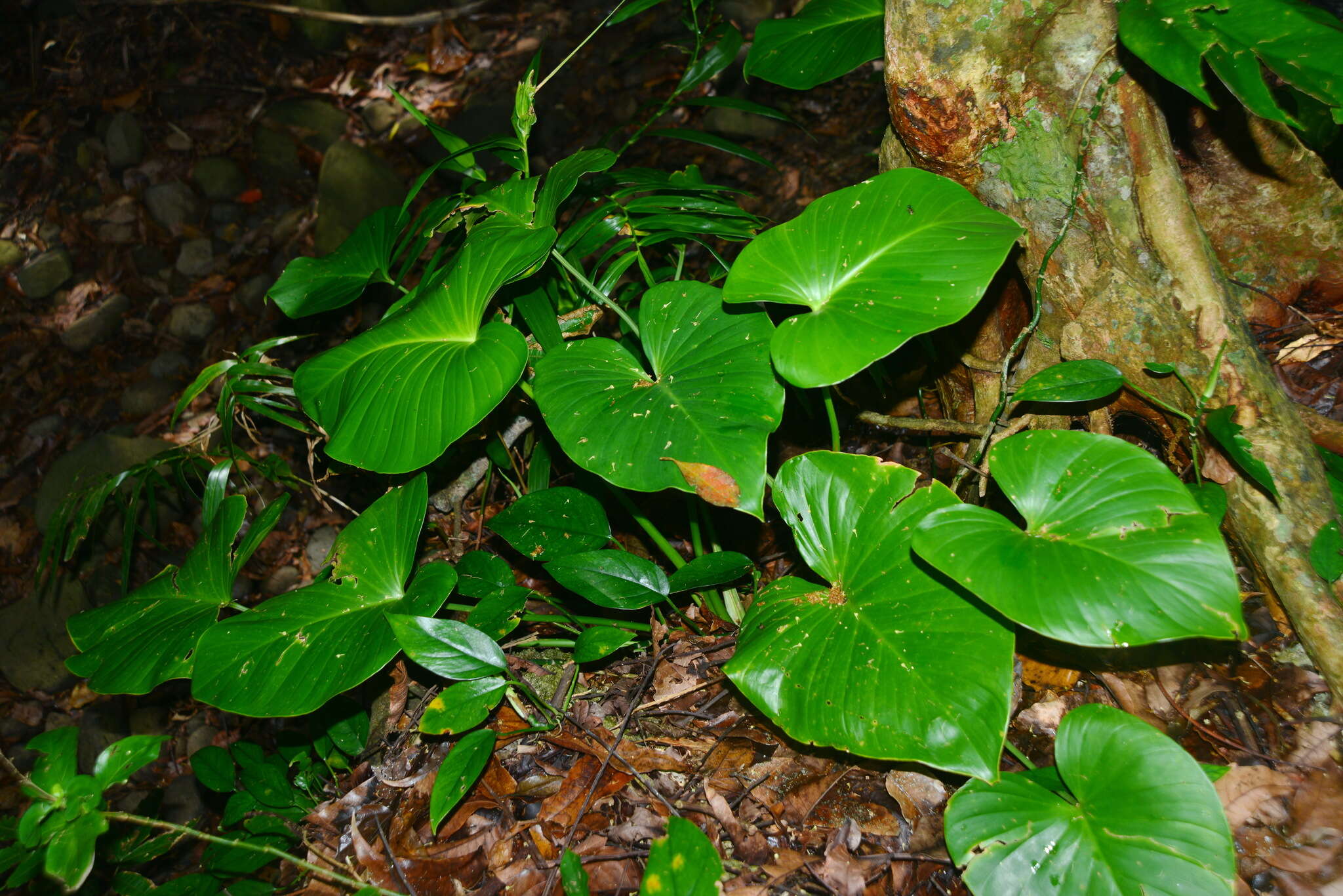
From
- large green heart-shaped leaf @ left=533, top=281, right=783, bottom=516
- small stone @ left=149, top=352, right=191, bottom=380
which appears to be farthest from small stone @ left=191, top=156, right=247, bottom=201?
large green heart-shaped leaf @ left=533, top=281, right=783, bottom=516

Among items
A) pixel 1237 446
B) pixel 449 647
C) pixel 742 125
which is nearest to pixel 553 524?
pixel 449 647

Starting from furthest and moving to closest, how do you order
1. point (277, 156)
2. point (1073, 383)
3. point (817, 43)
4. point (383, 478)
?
1. point (277, 156)
2. point (383, 478)
3. point (817, 43)
4. point (1073, 383)

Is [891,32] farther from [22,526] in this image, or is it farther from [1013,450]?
[22,526]

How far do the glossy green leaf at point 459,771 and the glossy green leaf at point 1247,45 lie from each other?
1650 mm

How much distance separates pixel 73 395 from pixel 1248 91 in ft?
15.7

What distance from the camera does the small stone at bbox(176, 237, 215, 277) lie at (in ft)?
13.6

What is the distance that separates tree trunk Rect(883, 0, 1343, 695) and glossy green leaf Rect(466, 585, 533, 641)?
126 centimetres

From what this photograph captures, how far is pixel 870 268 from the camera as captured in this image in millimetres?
1362

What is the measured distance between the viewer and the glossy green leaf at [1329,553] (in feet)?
4.22

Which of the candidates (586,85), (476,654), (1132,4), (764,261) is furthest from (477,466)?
(586,85)

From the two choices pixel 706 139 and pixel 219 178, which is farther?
pixel 219 178

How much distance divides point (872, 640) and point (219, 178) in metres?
4.56

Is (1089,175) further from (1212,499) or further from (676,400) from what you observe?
(676,400)

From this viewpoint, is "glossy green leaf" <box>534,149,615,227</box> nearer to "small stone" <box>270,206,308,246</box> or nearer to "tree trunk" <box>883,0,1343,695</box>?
"tree trunk" <box>883,0,1343,695</box>
